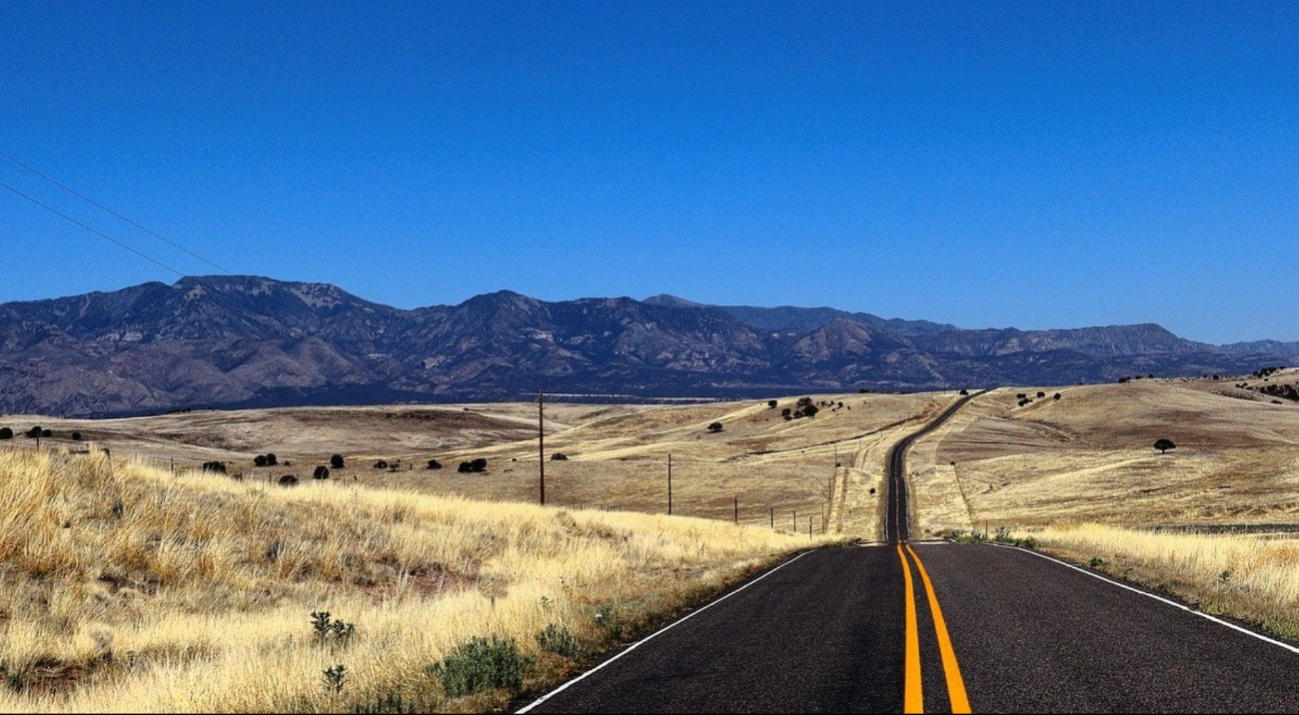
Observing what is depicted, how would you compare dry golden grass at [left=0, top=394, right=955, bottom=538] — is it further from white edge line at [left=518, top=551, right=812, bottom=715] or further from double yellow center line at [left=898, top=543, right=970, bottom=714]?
double yellow center line at [left=898, top=543, right=970, bottom=714]

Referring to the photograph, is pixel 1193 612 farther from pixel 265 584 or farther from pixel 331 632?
pixel 265 584

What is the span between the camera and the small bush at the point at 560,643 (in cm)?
1150

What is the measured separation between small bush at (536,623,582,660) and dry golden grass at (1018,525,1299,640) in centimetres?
856

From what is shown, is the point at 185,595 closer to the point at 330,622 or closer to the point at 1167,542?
the point at 330,622

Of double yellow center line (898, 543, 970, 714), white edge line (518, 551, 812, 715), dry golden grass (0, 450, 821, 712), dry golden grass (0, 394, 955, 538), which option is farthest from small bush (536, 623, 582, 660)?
dry golden grass (0, 394, 955, 538)

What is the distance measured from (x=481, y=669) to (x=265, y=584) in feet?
37.4

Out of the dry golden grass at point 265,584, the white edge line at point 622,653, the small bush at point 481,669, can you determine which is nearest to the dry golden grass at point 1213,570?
the white edge line at point 622,653

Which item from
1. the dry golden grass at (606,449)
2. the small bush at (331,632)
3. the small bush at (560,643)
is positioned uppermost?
the small bush at (560,643)

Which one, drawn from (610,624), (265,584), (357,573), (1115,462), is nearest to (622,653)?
(610,624)

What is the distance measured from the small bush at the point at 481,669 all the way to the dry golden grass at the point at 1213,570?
9.19 m

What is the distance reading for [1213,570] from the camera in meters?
19.0

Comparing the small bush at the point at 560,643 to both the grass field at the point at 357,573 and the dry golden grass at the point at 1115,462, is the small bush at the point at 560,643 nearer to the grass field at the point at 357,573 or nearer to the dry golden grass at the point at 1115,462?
the grass field at the point at 357,573

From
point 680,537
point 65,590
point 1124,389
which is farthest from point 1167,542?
point 1124,389

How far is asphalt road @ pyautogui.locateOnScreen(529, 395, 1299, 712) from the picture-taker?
322 inches
